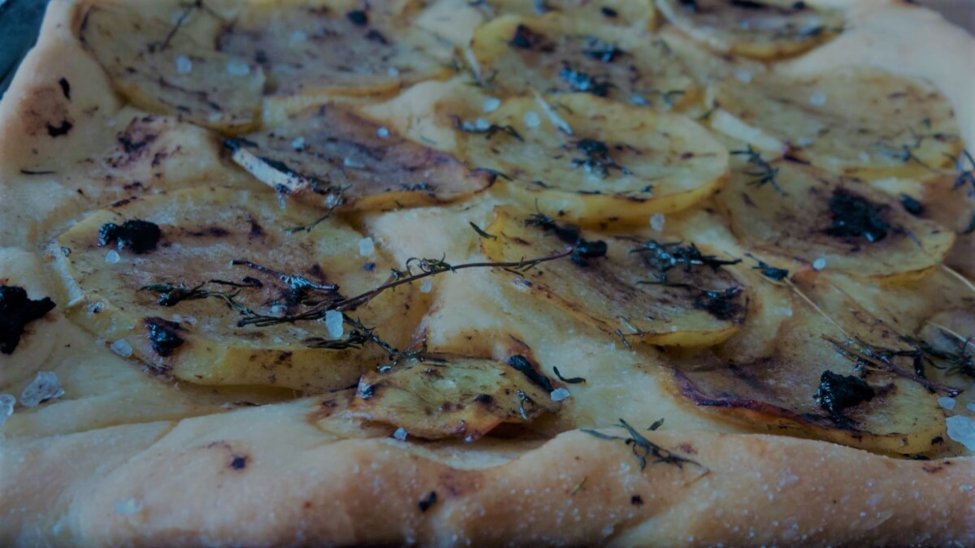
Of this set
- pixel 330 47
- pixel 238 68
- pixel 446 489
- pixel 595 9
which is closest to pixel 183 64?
pixel 238 68

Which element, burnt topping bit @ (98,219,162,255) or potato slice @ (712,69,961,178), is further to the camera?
potato slice @ (712,69,961,178)

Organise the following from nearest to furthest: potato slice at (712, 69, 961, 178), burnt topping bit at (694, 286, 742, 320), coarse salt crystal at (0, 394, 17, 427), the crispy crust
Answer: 1. the crispy crust
2. coarse salt crystal at (0, 394, 17, 427)
3. burnt topping bit at (694, 286, 742, 320)
4. potato slice at (712, 69, 961, 178)

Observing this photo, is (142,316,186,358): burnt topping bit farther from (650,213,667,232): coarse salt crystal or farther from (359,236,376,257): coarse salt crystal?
(650,213,667,232): coarse salt crystal

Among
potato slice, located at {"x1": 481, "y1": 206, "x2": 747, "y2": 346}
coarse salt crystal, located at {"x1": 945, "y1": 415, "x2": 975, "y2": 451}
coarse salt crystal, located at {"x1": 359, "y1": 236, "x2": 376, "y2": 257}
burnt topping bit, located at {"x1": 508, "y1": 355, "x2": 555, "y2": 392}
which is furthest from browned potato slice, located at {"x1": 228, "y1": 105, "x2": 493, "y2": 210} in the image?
coarse salt crystal, located at {"x1": 945, "y1": 415, "x2": 975, "y2": 451}

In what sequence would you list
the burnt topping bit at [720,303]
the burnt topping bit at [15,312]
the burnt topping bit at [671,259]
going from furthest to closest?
the burnt topping bit at [671,259]
the burnt topping bit at [720,303]
the burnt topping bit at [15,312]

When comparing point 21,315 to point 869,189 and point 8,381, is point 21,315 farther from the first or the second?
point 869,189

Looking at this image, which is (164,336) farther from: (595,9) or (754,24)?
(754,24)

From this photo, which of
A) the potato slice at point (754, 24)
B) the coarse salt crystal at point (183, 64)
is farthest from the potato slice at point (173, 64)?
the potato slice at point (754, 24)

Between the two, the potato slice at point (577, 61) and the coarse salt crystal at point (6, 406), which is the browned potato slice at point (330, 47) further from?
the coarse salt crystal at point (6, 406)
